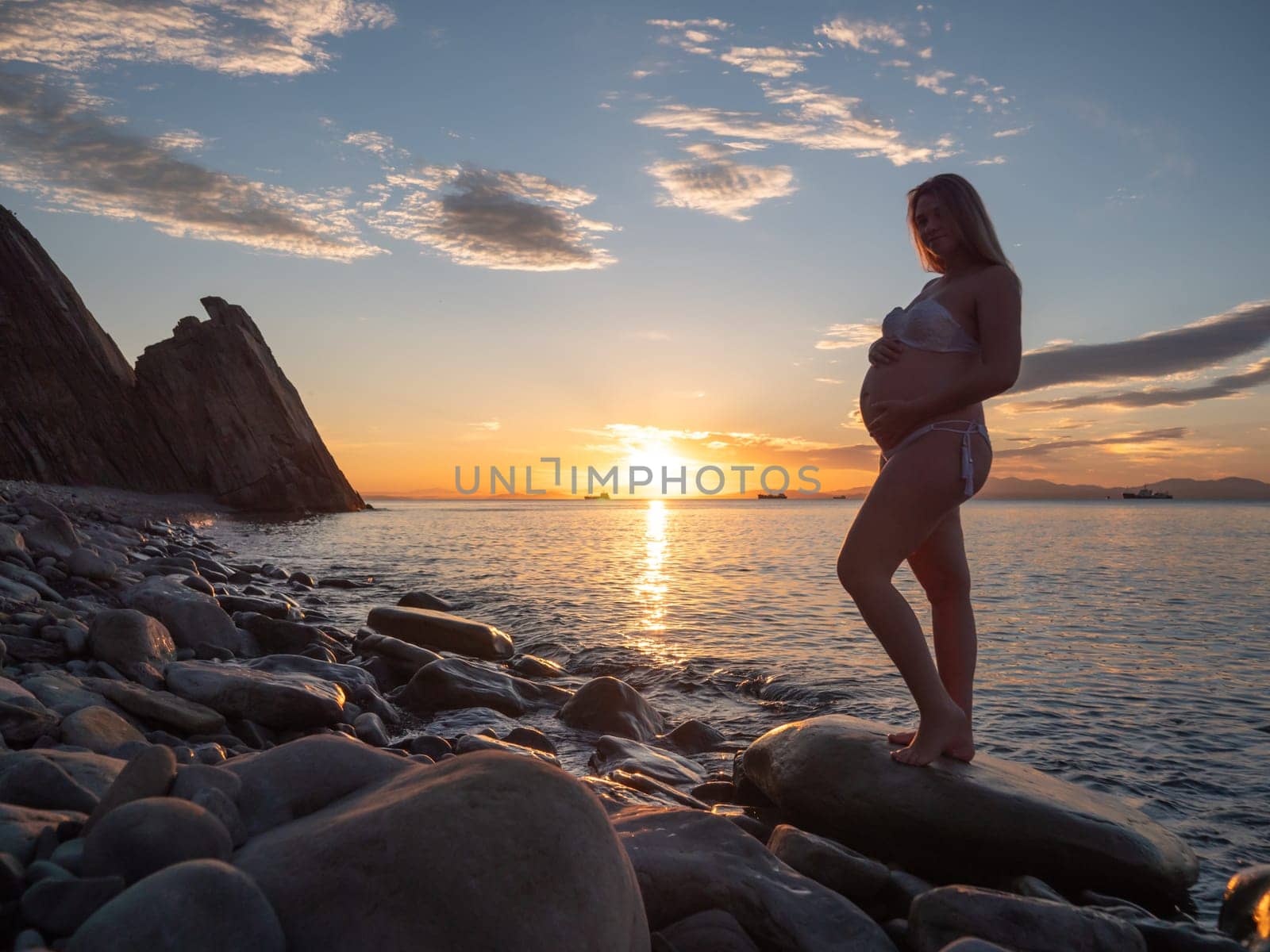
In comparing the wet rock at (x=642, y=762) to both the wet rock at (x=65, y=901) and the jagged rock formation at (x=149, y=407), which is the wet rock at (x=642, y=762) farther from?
the jagged rock formation at (x=149, y=407)

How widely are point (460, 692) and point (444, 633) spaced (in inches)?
96.0

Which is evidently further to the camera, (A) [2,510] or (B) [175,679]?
(A) [2,510]

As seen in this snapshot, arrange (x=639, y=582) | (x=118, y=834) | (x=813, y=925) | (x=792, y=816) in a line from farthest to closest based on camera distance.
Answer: (x=639, y=582) → (x=792, y=816) → (x=813, y=925) → (x=118, y=834)

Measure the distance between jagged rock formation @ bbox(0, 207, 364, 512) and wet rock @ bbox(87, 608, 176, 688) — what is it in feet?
140

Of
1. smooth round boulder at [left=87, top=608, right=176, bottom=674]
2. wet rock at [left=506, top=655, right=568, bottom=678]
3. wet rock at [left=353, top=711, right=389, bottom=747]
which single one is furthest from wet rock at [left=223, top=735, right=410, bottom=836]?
wet rock at [left=506, top=655, right=568, bottom=678]

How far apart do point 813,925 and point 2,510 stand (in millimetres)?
13904

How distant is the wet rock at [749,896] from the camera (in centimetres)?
258

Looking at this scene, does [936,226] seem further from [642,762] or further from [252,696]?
[252,696]

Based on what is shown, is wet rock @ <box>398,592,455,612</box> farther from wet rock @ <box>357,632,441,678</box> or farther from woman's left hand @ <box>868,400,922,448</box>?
woman's left hand @ <box>868,400,922,448</box>

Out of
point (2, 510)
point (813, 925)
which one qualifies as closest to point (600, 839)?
point (813, 925)

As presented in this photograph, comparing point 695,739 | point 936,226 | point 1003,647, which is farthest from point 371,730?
point 1003,647

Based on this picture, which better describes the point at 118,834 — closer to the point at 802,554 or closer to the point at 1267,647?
the point at 1267,647

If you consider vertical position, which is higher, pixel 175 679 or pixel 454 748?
pixel 175 679

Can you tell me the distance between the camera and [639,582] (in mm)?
16125
